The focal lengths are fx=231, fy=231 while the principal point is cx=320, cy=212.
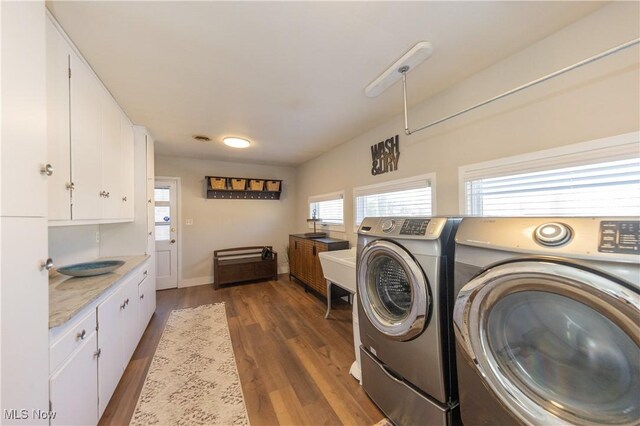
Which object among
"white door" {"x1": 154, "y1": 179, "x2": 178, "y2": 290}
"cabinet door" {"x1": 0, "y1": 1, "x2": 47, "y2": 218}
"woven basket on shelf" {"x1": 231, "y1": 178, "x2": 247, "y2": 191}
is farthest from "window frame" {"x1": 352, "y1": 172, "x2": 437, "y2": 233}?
"white door" {"x1": 154, "y1": 179, "x2": 178, "y2": 290}

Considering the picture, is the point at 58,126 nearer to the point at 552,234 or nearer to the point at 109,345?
the point at 109,345

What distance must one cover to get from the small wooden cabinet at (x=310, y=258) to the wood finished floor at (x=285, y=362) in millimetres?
292

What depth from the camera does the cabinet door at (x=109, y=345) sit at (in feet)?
4.83

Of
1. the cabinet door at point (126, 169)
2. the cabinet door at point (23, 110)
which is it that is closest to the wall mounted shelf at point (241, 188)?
the cabinet door at point (126, 169)

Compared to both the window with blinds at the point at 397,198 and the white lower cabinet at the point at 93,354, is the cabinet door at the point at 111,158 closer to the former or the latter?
the white lower cabinet at the point at 93,354

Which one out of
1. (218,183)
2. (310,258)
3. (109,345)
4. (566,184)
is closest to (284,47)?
(566,184)

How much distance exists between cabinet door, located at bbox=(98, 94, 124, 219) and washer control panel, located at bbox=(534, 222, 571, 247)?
275cm

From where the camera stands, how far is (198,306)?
10.9ft

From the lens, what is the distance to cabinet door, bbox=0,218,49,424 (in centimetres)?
78

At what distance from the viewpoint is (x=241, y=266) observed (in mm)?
4227

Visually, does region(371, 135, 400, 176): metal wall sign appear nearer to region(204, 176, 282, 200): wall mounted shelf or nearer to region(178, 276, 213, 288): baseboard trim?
region(204, 176, 282, 200): wall mounted shelf

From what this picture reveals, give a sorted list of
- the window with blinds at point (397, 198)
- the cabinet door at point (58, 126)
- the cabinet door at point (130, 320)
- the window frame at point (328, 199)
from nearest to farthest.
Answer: the cabinet door at point (58, 126)
the cabinet door at point (130, 320)
the window with blinds at point (397, 198)
the window frame at point (328, 199)

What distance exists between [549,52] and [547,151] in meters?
0.61

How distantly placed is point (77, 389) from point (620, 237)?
2.39 metres
